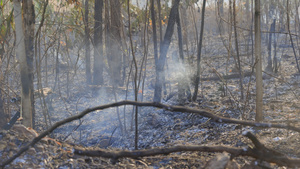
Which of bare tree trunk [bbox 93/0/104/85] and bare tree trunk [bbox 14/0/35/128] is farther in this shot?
bare tree trunk [bbox 93/0/104/85]

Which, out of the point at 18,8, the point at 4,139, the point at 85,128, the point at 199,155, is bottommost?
the point at 85,128

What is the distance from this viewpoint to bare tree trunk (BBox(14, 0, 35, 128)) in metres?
3.29

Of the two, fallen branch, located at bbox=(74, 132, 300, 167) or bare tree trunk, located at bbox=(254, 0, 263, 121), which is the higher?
bare tree trunk, located at bbox=(254, 0, 263, 121)

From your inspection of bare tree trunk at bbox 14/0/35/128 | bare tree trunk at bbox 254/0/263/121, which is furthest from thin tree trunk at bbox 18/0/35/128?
bare tree trunk at bbox 254/0/263/121

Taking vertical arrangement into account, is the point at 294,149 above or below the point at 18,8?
below

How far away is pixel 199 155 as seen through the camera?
2350mm

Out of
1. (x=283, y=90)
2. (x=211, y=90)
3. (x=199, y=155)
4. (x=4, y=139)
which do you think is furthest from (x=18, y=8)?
(x=283, y=90)

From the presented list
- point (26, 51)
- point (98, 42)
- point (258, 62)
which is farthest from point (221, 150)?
point (98, 42)

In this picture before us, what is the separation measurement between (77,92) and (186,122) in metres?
4.62

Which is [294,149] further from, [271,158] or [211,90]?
[211,90]

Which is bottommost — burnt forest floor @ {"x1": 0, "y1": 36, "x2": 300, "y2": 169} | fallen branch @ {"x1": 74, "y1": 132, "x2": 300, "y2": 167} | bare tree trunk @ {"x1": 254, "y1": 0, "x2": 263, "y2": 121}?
burnt forest floor @ {"x1": 0, "y1": 36, "x2": 300, "y2": 169}

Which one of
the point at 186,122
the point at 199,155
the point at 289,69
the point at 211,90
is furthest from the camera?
the point at 289,69

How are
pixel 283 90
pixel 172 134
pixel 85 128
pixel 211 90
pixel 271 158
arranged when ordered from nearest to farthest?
pixel 271 158, pixel 172 134, pixel 85 128, pixel 283 90, pixel 211 90

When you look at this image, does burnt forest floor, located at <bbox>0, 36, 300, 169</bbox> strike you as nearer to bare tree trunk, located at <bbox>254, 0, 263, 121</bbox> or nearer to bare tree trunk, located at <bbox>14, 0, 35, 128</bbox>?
bare tree trunk, located at <bbox>254, 0, 263, 121</bbox>
